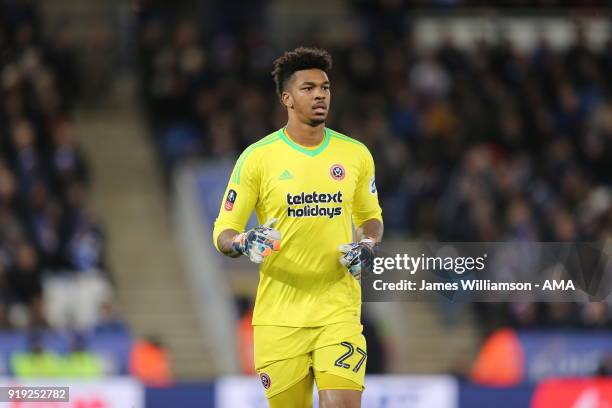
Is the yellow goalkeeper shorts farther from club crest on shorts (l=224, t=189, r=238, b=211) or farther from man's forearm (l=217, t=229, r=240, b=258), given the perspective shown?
club crest on shorts (l=224, t=189, r=238, b=211)

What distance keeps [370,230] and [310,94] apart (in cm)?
82

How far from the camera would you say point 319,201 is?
6.70 m

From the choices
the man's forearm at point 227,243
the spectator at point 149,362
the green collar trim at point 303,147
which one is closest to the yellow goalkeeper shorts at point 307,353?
the man's forearm at point 227,243

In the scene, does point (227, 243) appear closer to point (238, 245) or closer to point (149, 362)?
point (238, 245)

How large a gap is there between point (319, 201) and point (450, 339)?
31.3 feet

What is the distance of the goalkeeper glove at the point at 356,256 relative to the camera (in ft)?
21.4

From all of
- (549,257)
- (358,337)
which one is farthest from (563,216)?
(358,337)

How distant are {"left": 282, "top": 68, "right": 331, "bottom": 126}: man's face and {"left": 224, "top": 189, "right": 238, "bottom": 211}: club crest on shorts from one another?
511 mm

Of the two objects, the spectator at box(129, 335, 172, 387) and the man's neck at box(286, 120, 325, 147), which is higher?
the spectator at box(129, 335, 172, 387)

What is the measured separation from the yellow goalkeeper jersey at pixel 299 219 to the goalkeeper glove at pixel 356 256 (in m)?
0.16

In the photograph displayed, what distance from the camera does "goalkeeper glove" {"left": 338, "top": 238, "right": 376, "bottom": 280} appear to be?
6.52 m

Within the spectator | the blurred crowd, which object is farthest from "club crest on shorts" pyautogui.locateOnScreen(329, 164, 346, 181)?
the blurred crowd

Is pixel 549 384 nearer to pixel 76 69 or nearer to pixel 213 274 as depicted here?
pixel 213 274

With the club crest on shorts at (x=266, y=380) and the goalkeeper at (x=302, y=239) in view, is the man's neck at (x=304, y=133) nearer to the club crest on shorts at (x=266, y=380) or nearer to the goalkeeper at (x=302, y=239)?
the goalkeeper at (x=302, y=239)
